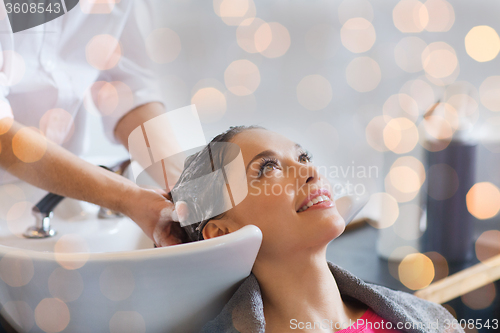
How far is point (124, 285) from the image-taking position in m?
0.48

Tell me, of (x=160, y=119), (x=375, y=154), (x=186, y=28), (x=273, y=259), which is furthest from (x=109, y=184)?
(x=375, y=154)

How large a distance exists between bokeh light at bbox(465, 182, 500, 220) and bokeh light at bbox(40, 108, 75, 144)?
1.17m

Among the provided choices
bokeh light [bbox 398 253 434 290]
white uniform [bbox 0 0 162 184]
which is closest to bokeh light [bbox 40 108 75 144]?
white uniform [bbox 0 0 162 184]

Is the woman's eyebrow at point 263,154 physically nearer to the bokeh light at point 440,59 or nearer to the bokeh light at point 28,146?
the bokeh light at point 28,146

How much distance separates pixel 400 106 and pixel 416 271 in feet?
2.00

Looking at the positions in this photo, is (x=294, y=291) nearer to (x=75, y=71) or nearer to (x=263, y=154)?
Answer: (x=263, y=154)

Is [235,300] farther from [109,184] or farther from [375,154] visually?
[375,154]

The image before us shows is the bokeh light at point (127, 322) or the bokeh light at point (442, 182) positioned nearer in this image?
the bokeh light at point (127, 322)

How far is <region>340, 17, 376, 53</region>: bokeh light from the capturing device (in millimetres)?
1274

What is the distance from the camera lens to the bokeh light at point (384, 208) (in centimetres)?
116

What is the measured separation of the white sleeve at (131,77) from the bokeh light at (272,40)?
35 cm

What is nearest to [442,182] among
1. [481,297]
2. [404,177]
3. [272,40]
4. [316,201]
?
[404,177]

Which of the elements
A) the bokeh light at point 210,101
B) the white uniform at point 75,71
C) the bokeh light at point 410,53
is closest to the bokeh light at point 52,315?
the white uniform at point 75,71

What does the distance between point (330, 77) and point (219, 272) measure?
89 centimetres
